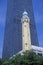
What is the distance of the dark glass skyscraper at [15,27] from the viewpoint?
136m

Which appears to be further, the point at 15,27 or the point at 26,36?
the point at 15,27

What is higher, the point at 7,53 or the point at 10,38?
the point at 10,38

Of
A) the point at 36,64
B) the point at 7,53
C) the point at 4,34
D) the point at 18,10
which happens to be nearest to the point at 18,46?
the point at 7,53

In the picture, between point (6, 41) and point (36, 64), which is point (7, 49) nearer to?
point (6, 41)

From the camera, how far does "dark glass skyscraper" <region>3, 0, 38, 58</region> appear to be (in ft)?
447

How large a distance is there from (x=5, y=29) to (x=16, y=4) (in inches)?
862

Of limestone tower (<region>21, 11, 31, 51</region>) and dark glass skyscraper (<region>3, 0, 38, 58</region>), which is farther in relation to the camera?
dark glass skyscraper (<region>3, 0, 38, 58</region>)

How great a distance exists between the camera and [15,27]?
144 meters

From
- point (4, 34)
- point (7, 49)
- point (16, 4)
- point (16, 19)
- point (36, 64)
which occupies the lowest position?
point (36, 64)

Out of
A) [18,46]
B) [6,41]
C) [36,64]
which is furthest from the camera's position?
[6,41]

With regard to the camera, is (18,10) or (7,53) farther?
(18,10)

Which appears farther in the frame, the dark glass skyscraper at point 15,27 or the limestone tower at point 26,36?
the dark glass skyscraper at point 15,27

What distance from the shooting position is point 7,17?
5901 inches

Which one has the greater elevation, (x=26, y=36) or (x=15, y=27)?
(x=15, y=27)
